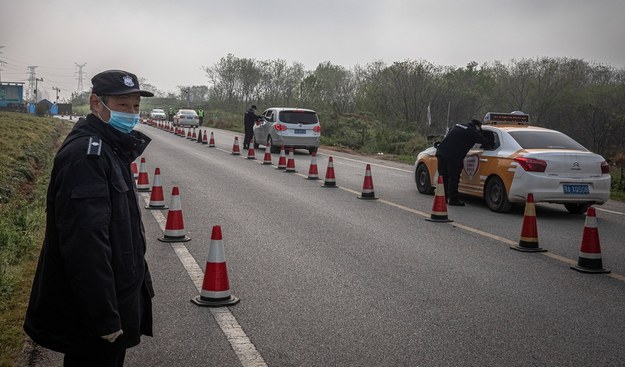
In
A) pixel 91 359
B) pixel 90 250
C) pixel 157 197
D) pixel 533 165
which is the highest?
pixel 533 165

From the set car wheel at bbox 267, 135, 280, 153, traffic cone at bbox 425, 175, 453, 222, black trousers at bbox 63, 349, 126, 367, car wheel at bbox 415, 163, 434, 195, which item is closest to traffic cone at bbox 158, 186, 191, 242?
traffic cone at bbox 425, 175, 453, 222

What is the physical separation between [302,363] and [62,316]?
197 centimetres

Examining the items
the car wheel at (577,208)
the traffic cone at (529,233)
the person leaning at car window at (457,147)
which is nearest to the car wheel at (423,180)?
the person leaning at car window at (457,147)

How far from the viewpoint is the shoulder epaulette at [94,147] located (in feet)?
8.97

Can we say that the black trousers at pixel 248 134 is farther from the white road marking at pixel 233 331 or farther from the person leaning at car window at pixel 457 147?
the white road marking at pixel 233 331

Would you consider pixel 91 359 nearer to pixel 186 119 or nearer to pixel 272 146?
pixel 272 146

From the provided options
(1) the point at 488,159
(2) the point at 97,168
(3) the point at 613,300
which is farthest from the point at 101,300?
(1) the point at 488,159

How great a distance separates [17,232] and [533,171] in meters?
8.14

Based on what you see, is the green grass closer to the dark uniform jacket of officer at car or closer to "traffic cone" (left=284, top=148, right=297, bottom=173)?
the dark uniform jacket of officer at car

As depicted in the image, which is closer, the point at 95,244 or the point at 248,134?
the point at 95,244

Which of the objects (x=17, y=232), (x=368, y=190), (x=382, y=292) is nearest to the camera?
(x=382, y=292)

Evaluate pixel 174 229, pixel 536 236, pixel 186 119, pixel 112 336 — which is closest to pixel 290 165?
pixel 174 229

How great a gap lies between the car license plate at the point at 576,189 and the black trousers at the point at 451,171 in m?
2.08

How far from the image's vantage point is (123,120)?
121 inches
